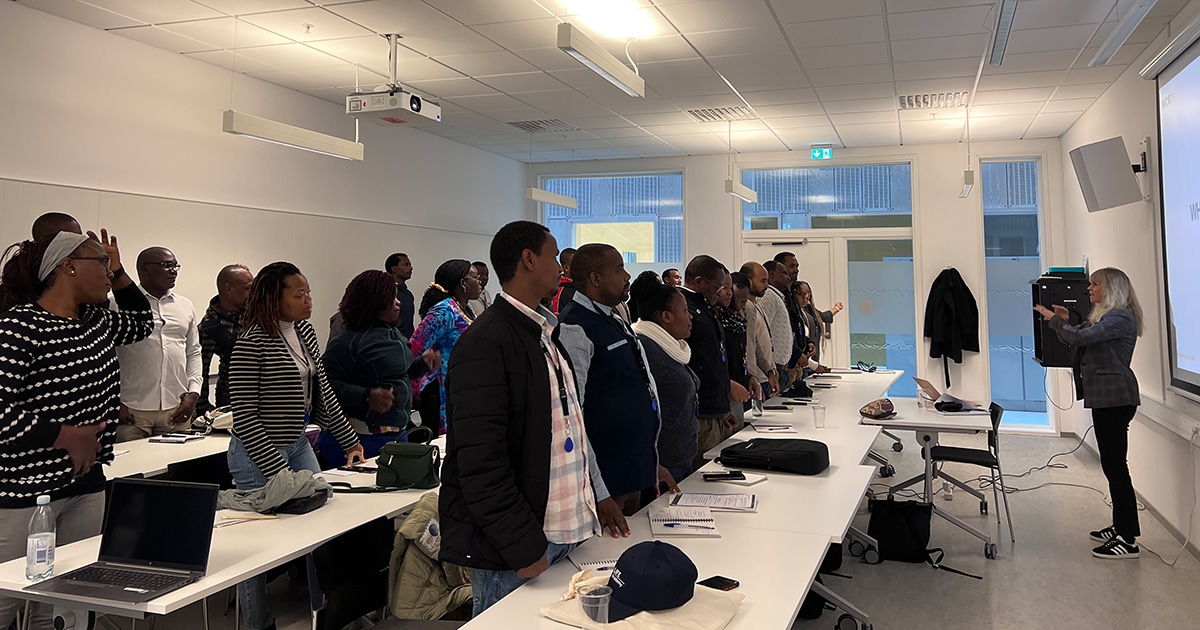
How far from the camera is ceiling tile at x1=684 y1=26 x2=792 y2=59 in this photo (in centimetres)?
511

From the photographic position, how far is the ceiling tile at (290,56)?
542cm

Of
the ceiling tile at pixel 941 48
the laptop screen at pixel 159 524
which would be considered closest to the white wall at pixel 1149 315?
the ceiling tile at pixel 941 48

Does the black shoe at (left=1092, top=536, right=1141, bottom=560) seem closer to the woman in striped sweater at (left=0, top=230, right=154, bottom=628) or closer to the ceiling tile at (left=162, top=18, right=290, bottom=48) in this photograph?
the woman in striped sweater at (left=0, top=230, right=154, bottom=628)

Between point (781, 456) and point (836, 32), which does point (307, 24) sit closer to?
point (836, 32)

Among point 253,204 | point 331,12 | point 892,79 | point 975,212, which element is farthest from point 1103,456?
point 253,204

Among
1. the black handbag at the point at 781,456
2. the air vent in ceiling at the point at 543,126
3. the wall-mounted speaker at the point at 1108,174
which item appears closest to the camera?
the black handbag at the point at 781,456

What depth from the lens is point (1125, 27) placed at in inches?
141

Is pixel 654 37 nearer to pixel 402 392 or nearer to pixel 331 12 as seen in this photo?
pixel 331 12

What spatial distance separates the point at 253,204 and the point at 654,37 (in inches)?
140

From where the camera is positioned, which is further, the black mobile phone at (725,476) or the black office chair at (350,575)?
the black mobile phone at (725,476)

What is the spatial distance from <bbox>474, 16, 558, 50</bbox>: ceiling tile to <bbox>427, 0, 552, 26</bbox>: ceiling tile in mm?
90

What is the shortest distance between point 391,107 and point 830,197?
6310mm

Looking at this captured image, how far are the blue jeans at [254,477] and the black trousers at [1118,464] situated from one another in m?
4.46

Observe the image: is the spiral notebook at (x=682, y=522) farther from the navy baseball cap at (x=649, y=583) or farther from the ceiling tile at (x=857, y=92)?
the ceiling tile at (x=857, y=92)
